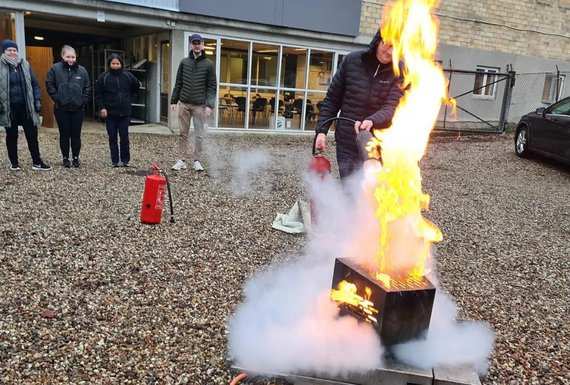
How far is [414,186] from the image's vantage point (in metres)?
3.05

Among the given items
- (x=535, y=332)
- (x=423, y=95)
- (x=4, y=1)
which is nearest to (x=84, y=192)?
(x=423, y=95)

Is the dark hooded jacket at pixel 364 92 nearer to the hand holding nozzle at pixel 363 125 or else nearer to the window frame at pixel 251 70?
the hand holding nozzle at pixel 363 125

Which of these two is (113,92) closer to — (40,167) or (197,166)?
(40,167)

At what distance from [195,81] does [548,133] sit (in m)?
7.94

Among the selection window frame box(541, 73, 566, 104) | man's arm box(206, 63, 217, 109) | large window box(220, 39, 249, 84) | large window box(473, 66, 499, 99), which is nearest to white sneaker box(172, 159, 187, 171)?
man's arm box(206, 63, 217, 109)

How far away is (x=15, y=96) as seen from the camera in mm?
7008

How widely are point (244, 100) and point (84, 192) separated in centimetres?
850

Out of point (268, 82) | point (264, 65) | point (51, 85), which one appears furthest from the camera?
point (268, 82)

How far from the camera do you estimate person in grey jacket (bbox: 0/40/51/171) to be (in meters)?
6.88

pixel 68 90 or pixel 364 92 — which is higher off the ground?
pixel 364 92

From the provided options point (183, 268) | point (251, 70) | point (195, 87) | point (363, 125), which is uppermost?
point (251, 70)

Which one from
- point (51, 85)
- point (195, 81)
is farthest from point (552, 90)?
point (51, 85)

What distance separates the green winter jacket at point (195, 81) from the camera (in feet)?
25.3

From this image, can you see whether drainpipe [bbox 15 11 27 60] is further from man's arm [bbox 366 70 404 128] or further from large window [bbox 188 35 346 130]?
man's arm [bbox 366 70 404 128]
